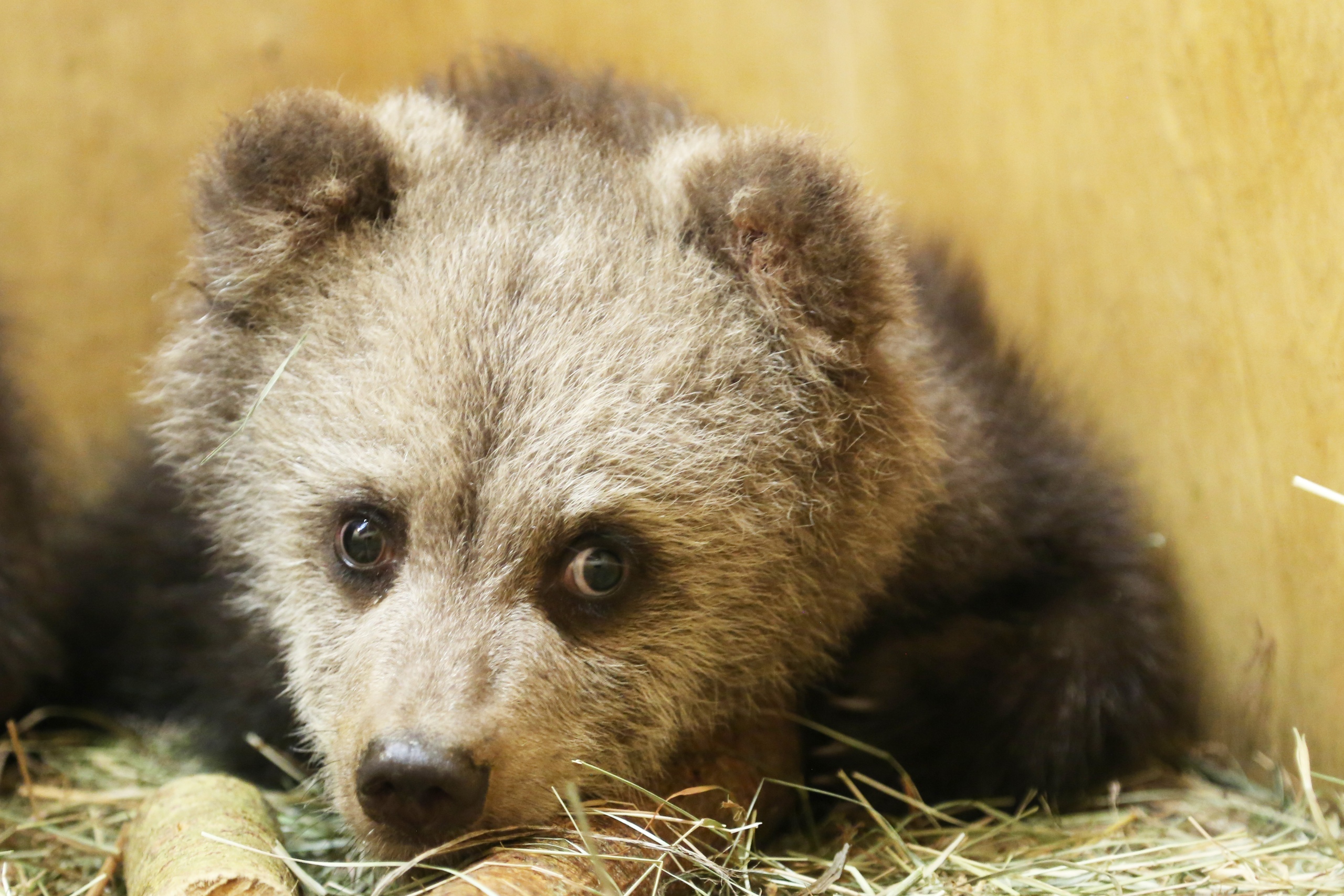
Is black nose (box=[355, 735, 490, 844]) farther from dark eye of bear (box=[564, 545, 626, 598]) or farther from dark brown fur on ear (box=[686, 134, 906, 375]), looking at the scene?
dark brown fur on ear (box=[686, 134, 906, 375])

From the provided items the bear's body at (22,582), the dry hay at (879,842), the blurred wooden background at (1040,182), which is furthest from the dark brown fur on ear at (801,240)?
the bear's body at (22,582)

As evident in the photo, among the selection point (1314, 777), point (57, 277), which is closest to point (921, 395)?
point (1314, 777)

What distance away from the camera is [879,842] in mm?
3066

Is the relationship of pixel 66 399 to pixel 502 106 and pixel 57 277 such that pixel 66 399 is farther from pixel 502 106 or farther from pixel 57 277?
pixel 502 106

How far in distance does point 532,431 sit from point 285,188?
0.83 meters

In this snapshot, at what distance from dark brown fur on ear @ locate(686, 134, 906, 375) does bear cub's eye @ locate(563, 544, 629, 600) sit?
1.94ft

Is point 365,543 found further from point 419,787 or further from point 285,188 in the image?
point 285,188

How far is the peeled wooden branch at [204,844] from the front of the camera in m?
2.37

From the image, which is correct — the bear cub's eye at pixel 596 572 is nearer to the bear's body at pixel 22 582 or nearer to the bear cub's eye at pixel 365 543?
the bear cub's eye at pixel 365 543

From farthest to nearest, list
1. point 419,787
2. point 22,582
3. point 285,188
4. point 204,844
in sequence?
point 22,582
point 285,188
point 204,844
point 419,787

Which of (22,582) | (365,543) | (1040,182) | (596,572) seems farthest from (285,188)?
(1040,182)

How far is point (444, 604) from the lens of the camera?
2541 millimetres

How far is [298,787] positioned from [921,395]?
192cm

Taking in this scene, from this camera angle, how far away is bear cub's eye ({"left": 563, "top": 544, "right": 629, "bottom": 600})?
2.65 metres
